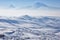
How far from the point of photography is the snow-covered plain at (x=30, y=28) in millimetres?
1787

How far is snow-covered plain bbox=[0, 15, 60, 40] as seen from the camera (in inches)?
70.4

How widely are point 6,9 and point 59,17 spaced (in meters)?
0.76

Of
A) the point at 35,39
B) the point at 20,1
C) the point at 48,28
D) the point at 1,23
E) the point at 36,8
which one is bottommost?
the point at 35,39

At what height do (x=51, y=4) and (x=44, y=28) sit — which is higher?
(x=51, y=4)

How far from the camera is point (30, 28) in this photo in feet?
6.01

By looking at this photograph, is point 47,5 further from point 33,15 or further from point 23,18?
point 23,18

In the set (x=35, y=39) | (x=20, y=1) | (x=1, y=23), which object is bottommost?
(x=35, y=39)

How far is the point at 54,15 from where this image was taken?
1.88 m

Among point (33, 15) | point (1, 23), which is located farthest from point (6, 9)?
point (33, 15)

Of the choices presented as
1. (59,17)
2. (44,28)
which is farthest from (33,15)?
(59,17)

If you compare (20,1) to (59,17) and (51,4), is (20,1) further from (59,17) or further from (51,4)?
(59,17)

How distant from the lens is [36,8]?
1882 mm

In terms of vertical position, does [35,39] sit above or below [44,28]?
below

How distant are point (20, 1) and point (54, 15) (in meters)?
0.52
